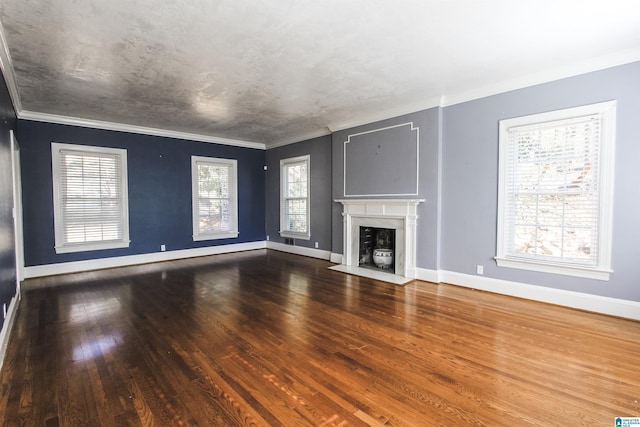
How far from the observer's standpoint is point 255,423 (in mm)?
1660

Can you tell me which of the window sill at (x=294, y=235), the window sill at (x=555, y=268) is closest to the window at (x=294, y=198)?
the window sill at (x=294, y=235)

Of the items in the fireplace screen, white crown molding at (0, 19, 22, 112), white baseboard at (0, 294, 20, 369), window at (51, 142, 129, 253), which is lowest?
white baseboard at (0, 294, 20, 369)

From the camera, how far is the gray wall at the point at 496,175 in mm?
3043

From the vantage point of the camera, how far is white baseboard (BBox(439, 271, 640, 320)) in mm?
3105

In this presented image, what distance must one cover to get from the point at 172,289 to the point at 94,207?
2645mm

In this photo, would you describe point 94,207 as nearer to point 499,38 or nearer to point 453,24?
point 453,24

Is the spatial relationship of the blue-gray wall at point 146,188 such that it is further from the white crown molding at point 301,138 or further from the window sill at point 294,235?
the window sill at point 294,235

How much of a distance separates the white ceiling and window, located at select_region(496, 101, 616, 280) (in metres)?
0.61

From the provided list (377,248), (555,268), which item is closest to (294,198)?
(377,248)

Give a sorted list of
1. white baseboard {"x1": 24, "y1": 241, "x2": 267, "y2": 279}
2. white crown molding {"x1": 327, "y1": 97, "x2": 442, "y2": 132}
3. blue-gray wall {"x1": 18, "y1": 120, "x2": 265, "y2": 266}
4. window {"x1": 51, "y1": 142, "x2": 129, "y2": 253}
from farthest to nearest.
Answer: window {"x1": 51, "y1": 142, "x2": 129, "y2": 253}, white baseboard {"x1": 24, "y1": 241, "x2": 267, "y2": 279}, blue-gray wall {"x1": 18, "y1": 120, "x2": 265, "y2": 266}, white crown molding {"x1": 327, "y1": 97, "x2": 442, "y2": 132}

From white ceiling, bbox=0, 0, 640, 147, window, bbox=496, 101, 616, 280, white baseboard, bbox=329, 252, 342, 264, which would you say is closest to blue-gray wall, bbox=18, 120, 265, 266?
white ceiling, bbox=0, 0, 640, 147

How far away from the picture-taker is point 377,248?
5.59 meters

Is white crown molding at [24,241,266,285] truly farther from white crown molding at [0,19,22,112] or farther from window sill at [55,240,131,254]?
white crown molding at [0,19,22,112]

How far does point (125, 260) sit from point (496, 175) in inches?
256
